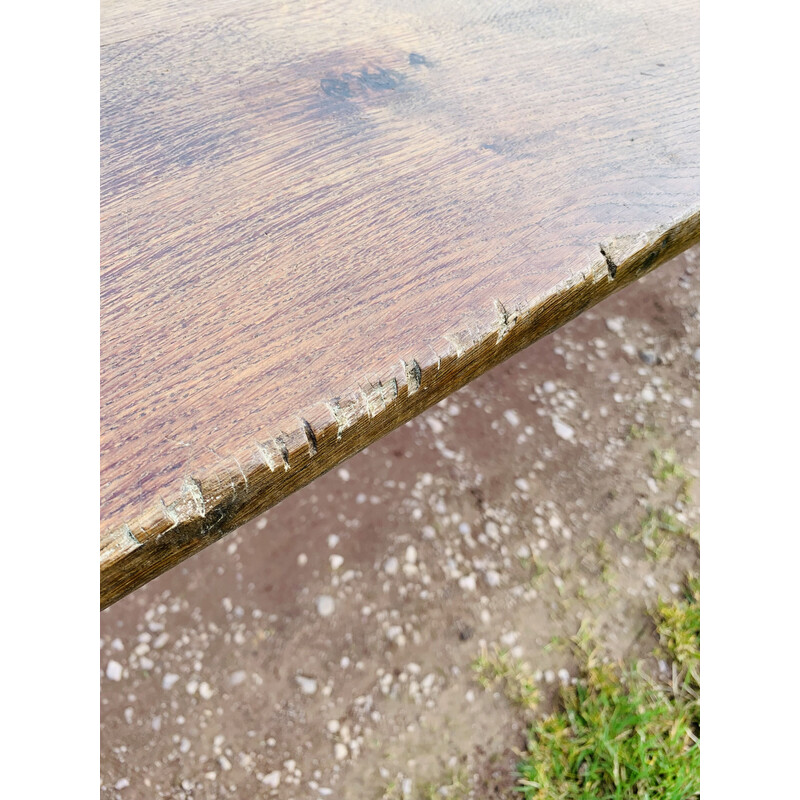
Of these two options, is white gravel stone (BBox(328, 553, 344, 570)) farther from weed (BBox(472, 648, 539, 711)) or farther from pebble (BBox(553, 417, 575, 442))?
pebble (BBox(553, 417, 575, 442))

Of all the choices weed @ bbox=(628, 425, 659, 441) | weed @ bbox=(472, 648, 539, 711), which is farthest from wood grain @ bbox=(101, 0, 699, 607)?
weed @ bbox=(628, 425, 659, 441)

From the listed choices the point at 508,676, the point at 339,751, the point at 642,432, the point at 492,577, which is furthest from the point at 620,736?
the point at 642,432

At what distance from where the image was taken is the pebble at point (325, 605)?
113 centimetres

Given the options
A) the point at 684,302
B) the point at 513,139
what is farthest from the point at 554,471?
the point at 513,139

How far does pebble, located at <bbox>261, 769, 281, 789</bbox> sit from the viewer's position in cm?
96

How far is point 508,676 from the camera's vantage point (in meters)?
1.05

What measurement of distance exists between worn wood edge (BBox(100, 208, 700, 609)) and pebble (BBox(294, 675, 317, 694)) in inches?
26.9

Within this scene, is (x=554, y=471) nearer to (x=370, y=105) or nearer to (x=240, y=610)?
(x=240, y=610)

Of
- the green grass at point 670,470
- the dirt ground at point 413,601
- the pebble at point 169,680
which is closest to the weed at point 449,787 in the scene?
the dirt ground at point 413,601

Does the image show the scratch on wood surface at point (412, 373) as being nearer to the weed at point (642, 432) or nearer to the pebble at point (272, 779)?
the pebble at point (272, 779)

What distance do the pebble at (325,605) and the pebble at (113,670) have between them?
0.32 metres

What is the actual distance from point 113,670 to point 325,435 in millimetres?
850

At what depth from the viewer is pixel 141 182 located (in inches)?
21.4

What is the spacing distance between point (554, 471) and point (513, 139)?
2.65ft
